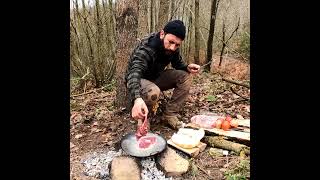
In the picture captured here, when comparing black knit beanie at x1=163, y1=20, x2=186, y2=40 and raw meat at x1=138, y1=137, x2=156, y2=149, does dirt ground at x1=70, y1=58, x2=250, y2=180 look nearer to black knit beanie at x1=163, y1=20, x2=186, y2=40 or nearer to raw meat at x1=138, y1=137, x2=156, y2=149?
raw meat at x1=138, y1=137, x2=156, y2=149

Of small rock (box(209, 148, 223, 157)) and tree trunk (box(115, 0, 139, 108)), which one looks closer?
small rock (box(209, 148, 223, 157))

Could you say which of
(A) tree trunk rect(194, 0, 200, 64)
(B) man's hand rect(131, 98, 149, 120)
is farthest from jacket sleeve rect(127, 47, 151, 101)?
(A) tree trunk rect(194, 0, 200, 64)

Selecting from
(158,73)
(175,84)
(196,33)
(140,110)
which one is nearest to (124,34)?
(158,73)

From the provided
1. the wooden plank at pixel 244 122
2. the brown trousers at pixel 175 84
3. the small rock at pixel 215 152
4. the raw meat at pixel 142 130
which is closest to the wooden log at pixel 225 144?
the small rock at pixel 215 152

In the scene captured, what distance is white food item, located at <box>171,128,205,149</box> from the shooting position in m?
4.27

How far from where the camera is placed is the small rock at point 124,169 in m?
3.76

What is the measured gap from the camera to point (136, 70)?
4.39m

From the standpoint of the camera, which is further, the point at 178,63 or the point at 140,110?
the point at 178,63

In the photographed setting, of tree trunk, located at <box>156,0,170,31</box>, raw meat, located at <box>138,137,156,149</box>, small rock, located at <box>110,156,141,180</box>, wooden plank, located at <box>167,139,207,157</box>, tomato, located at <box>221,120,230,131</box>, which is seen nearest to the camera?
small rock, located at <box>110,156,141,180</box>

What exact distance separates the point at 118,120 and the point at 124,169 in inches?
66.1

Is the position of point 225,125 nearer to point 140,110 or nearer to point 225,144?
point 225,144

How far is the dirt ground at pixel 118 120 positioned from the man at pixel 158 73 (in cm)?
39

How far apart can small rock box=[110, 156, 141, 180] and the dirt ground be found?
13.2 inches
